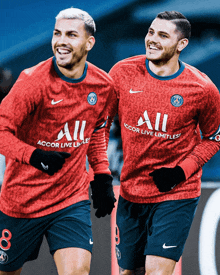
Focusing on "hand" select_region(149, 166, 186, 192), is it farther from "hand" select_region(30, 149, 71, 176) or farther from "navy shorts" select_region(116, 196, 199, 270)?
"hand" select_region(30, 149, 71, 176)

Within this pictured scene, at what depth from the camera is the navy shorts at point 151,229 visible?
2.60m

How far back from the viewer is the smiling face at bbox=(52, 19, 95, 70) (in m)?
2.35

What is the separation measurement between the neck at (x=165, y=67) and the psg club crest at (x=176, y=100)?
0.15 meters

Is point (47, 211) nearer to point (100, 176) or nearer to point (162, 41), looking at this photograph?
point (100, 176)

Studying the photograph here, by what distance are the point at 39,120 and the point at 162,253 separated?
968 millimetres

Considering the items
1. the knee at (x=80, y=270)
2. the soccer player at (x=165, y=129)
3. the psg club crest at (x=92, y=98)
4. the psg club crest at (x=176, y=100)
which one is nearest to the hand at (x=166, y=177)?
the soccer player at (x=165, y=129)

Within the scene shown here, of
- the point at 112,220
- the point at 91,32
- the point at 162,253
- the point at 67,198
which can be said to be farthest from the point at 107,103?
the point at 112,220

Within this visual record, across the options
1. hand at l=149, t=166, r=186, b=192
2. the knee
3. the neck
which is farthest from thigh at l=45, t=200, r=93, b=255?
the neck

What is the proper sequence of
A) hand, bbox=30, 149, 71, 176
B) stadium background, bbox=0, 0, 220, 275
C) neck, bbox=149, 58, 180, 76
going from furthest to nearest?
stadium background, bbox=0, 0, 220, 275, neck, bbox=149, 58, 180, 76, hand, bbox=30, 149, 71, 176

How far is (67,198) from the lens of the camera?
2.46 meters

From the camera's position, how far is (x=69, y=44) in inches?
92.7

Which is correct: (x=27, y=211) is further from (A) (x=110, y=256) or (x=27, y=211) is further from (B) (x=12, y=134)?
(A) (x=110, y=256)

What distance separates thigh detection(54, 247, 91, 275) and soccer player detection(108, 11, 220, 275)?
0.45 metres

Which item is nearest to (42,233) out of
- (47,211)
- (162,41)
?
(47,211)
